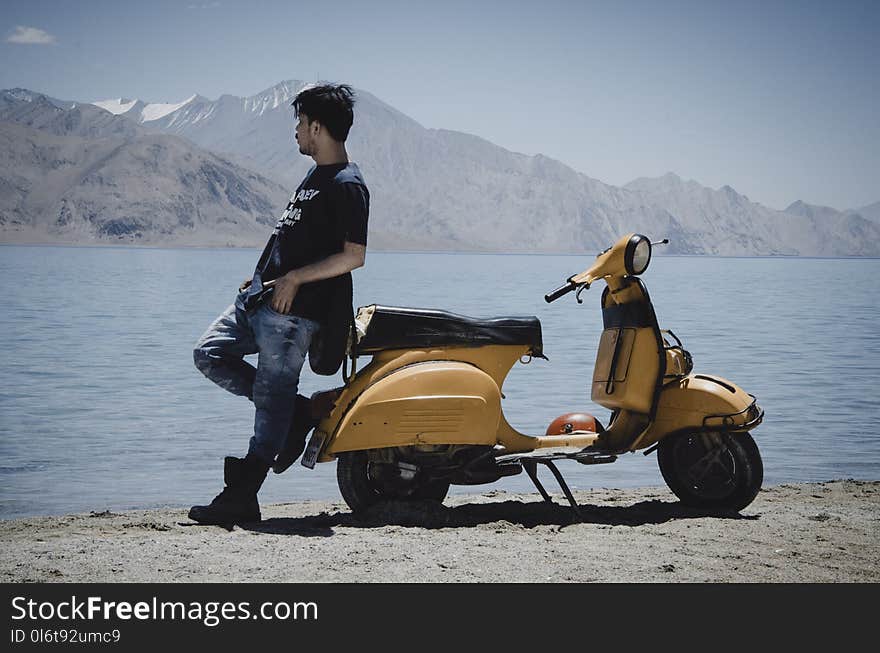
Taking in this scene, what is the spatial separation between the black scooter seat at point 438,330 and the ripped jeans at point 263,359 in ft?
1.41

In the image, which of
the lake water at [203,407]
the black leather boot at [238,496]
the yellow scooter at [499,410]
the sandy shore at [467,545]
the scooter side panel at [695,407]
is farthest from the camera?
the lake water at [203,407]

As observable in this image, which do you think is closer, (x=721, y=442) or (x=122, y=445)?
(x=721, y=442)

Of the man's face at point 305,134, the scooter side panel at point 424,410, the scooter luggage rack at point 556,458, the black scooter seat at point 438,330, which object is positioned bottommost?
the scooter luggage rack at point 556,458

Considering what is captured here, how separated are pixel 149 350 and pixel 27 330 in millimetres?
5417

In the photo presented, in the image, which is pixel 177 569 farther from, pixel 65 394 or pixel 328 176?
pixel 65 394

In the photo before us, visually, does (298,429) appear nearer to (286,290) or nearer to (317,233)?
(286,290)

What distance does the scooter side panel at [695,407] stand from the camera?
6.27 m

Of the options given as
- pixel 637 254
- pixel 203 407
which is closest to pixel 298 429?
pixel 637 254

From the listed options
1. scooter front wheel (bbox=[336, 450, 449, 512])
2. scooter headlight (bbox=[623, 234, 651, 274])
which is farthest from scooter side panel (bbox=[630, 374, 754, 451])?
scooter front wheel (bbox=[336, 450, 449, 512])

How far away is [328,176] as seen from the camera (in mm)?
5688

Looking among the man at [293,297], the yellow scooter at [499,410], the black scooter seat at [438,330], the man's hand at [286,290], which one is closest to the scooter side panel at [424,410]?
the yellow scooter at [499,410]

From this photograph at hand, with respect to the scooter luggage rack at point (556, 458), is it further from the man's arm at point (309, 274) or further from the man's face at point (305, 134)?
the man's face at point (305, 134)

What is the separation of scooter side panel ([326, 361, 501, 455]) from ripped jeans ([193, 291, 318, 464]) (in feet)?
1.08
